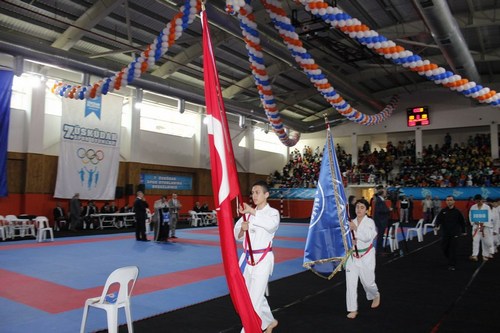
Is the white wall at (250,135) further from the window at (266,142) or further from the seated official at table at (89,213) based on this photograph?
the seated official at table at (89,213)

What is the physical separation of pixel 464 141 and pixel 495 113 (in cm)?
349

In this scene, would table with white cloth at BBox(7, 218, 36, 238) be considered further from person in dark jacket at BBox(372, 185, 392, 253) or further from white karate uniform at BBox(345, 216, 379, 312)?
white karate uniform at BBox(345, 216, 379, 312)

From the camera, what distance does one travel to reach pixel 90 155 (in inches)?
684

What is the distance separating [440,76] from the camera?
7098 mm

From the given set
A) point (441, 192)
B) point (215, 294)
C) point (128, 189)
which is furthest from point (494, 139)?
point (215, 294)

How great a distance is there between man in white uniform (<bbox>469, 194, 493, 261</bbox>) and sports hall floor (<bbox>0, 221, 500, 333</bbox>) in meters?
0.34

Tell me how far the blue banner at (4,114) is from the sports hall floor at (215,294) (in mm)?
5143

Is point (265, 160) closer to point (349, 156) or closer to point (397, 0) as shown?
point (349, 156)

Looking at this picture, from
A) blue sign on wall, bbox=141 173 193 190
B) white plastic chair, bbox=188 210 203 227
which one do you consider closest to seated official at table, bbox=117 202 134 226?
blue sign on wall, bbox=141 173 193 190

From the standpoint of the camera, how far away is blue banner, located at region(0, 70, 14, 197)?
46.6ft

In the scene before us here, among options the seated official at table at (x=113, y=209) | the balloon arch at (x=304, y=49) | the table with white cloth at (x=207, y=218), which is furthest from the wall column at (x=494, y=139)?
the seated official at table at (x=113, y=209)

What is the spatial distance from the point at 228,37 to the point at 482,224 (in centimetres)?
1114

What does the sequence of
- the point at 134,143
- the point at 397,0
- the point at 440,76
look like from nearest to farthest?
the point at 440,76
the point at 397,0
the point at 134,143

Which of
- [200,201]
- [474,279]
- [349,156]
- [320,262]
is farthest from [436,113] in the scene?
[320,262]
